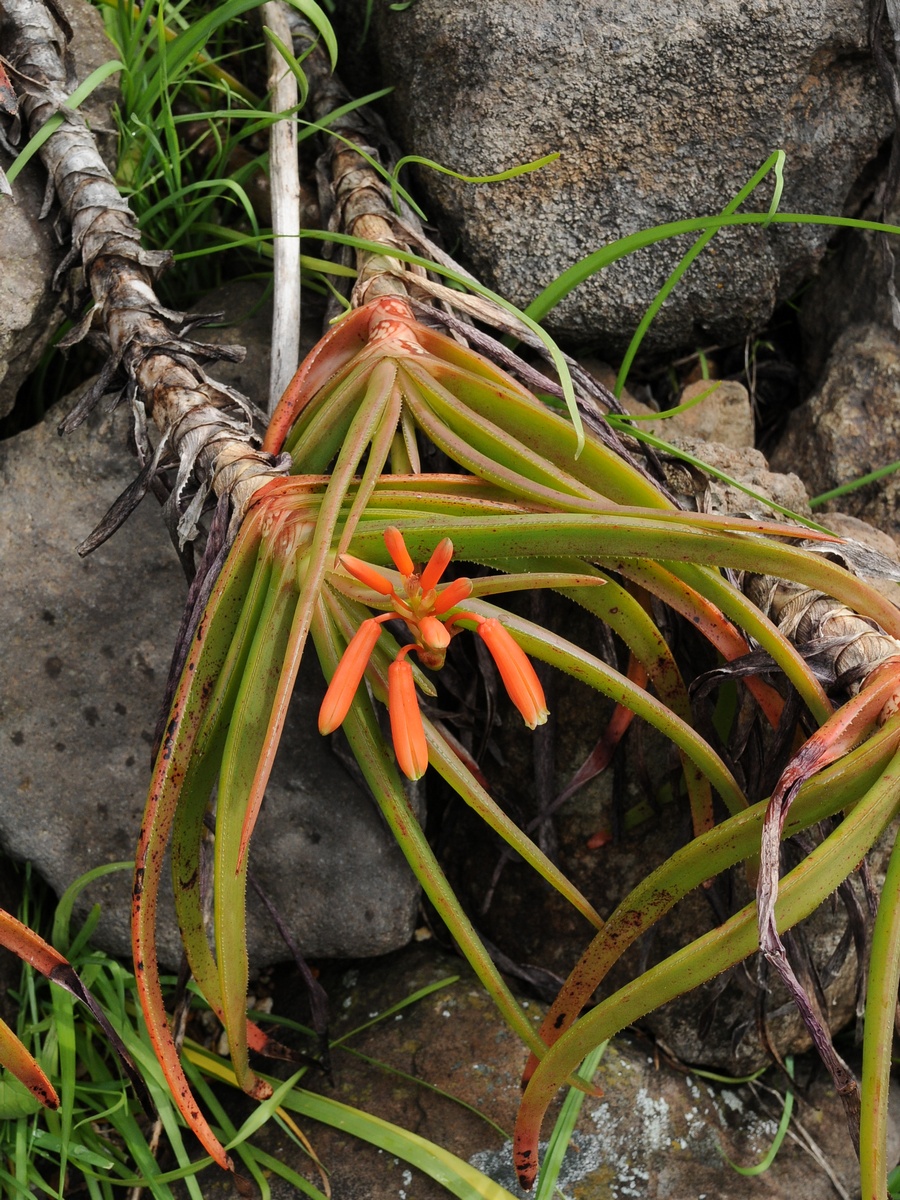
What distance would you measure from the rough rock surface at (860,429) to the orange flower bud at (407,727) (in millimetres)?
1396

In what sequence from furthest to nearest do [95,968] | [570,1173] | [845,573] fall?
[95,968] < [570,1173] < [845,573]

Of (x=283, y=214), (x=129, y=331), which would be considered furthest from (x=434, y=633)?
(x=283, y=214)

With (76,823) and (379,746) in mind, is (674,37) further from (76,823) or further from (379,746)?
(76,823)

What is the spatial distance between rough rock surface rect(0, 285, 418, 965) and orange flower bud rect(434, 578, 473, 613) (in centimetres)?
77

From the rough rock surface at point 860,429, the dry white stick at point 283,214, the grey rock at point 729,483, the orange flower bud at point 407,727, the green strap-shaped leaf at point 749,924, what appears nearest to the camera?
the orange flower bud at point 407,727

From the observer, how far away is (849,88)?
6.56 ft

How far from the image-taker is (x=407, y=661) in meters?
1.08

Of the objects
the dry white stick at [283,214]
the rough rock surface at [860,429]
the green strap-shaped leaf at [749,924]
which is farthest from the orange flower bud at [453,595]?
the rough rock surface at [860,429]

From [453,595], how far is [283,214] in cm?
121

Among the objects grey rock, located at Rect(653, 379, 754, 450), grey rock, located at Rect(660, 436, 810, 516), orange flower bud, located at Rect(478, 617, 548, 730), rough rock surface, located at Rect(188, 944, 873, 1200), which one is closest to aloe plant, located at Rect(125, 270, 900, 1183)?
orange flower bud, located at Rect(478, 617, 548, 730)

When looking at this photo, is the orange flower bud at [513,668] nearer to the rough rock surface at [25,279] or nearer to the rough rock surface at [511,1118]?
the rough rock surface at [511,1118]

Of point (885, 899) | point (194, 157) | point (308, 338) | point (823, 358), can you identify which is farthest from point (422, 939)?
point (194, 157)

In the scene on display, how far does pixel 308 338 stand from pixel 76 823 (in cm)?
106

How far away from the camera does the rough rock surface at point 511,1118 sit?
64.5 inches
